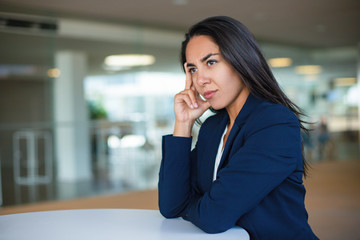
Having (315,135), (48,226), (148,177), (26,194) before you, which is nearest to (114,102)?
(148,177)

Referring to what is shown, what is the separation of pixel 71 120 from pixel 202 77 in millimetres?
4933

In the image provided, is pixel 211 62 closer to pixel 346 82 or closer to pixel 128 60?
pixel 128 60

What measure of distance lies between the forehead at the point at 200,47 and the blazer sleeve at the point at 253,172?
0.29 meters

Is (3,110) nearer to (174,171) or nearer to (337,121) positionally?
(174,171)

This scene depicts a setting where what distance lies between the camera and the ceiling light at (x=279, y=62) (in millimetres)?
8856

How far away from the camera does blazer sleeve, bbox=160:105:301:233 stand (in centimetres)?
124

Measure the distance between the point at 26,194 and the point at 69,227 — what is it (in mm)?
4868

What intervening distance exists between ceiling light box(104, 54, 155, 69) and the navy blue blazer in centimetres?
522

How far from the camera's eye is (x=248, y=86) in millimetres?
1436

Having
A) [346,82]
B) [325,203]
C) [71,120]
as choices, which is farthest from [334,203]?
A: [346,82]

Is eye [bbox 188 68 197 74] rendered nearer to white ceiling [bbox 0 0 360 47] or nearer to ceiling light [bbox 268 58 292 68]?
white ceiling [bbox 0 0 360 47]

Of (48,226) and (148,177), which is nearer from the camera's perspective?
(48,226)

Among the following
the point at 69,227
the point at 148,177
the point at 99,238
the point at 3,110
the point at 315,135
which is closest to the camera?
the point at 99,238

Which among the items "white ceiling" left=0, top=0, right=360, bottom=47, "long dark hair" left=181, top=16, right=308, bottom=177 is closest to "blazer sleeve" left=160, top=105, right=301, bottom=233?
"long dark hair" left=181, top=16, right=308, bottom=177
